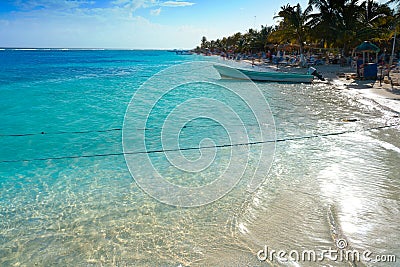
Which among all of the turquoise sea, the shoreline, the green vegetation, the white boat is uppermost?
the green vegetation

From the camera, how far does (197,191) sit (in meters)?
5.50

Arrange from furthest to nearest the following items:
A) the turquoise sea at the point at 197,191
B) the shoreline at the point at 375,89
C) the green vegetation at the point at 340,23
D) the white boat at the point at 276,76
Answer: the green vegetation at the point at 340,23 < the white boat at the point at 276,76 < the shoreline at the point at 375,89 < the turquoise sea at the point at 197,191

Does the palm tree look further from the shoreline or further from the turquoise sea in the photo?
the turquoise sea

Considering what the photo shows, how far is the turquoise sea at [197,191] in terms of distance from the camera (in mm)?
3830

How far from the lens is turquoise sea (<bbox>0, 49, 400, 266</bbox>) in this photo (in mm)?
3830

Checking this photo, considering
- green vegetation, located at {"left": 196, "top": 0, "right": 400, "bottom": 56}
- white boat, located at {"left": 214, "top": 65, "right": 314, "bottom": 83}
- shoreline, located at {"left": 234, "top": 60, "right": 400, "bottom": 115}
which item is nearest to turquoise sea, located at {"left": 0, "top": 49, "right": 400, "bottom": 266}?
shoreline, located at {"left": 234, "top": 60, "right": 400, "bottom": 115}

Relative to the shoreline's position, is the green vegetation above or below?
above

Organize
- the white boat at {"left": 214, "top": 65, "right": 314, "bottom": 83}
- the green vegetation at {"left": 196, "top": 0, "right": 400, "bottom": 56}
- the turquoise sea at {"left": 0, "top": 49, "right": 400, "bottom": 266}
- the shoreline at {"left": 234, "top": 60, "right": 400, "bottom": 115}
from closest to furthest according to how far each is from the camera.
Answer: the turquoise sea at {"left": 0, "top": 49, "right": 400, "bottom": 266} < the shoreline at {"left": 234, "top": 60, "right": 400, "bottom": 115} < the white boat at {"left": 214, "top": 65, "right": 314, "bottom": 83} < the green vegetation at {"left": 196, "top": 0, "right": 400, "bottom": 56}

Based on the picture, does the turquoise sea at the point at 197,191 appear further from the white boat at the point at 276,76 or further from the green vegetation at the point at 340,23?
the green vegetation at the point at 340,23

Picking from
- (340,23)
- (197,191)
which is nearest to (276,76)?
(340,23)

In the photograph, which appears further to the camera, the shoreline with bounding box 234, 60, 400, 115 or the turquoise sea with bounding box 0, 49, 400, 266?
the shoreline with bounding box 234, 60, 400, 115

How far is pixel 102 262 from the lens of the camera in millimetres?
3648

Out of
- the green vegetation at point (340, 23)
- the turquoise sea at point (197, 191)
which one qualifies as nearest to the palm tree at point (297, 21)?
the green vegetation at point (340, 23)

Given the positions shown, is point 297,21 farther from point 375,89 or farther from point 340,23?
point 375,89
